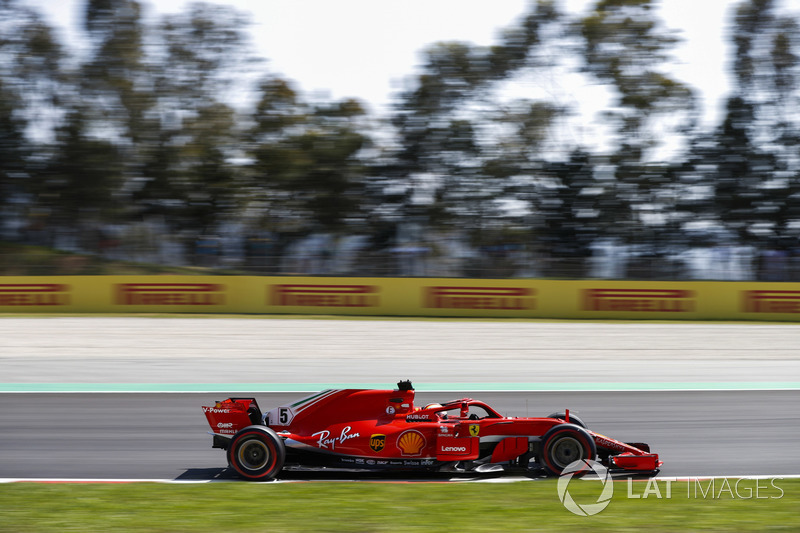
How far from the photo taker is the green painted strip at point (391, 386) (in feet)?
39.3

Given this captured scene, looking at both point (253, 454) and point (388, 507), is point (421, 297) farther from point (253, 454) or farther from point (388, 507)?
point (388, 507)

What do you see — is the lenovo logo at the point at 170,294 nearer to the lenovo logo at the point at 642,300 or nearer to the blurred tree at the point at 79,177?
the blurred tree at the point at 79,177

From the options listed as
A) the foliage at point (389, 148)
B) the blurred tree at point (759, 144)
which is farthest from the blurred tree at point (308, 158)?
the blurred tree at point (759, 144)

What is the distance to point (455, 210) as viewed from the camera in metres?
29.3

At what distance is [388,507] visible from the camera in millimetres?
5797

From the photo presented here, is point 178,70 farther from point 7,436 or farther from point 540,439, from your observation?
point 540,439

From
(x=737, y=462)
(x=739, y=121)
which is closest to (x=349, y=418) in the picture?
(x=737, y=462)

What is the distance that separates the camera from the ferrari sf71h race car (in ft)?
22.3

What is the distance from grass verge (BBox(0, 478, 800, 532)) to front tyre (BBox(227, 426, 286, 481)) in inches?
7.0

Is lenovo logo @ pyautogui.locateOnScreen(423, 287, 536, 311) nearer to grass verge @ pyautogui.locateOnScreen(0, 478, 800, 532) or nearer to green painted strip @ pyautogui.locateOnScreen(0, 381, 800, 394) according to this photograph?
green painted strip @ pyautogui.locateOnScreen(0, 381, 800, 394)

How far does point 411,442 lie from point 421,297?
15.7 metres

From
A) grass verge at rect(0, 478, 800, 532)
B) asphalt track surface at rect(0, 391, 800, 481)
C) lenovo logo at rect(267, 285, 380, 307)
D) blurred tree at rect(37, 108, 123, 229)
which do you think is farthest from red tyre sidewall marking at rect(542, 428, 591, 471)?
blurred tree at rect(37, 108, 123, 229)

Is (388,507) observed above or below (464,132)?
below

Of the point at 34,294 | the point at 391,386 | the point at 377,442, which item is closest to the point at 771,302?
the point at 391,386
